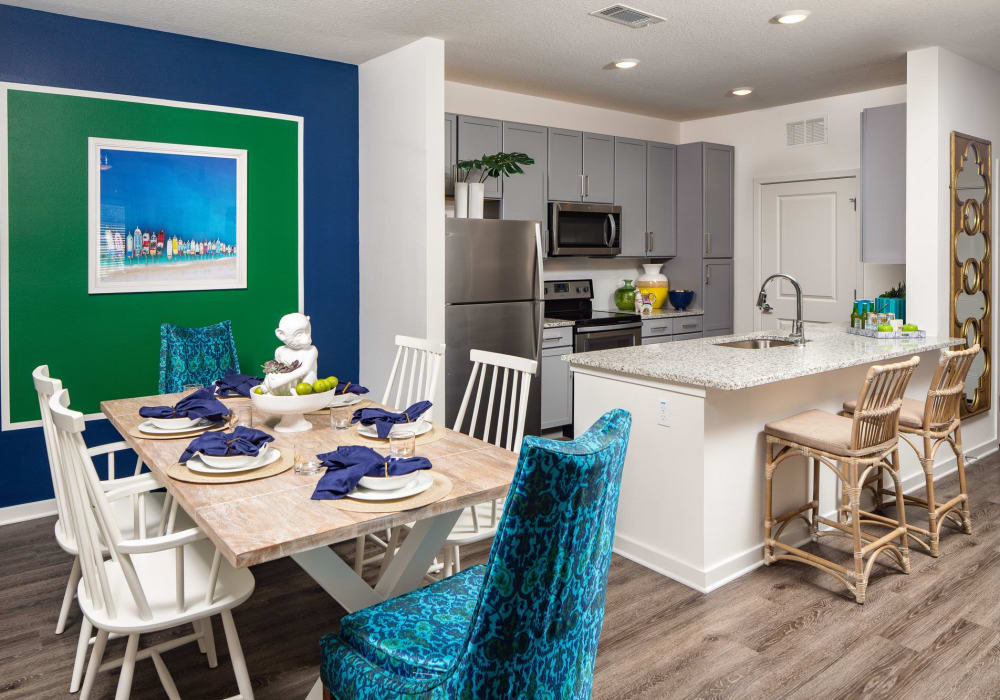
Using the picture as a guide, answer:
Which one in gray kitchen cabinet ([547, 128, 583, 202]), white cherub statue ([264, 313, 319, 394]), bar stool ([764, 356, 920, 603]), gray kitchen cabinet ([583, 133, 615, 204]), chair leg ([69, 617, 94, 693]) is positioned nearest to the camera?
chair leg ([69, 617, 94, 693])

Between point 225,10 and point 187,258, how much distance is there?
130cm

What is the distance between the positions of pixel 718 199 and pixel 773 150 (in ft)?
1.89

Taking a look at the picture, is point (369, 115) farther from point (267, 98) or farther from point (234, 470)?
point (234, 470)

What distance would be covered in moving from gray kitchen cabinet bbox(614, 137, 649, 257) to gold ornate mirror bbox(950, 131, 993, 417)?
2300 mm

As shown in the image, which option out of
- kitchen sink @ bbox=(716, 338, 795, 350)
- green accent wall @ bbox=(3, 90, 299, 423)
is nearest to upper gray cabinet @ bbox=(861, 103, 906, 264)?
kitchen sink @ bbox=(716, 338, 795, 350)

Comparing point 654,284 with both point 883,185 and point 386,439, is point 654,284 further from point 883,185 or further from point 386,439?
point 386,439

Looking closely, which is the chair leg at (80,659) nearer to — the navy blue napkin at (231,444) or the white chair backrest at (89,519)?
the white chair backrest at (89,519)

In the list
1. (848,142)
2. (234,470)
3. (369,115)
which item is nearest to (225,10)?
(369,115)

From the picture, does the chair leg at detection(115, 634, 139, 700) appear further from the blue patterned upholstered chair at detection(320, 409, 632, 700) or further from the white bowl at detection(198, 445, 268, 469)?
the blue patterned upholstered chair at detection(320, 409, 632, 700)

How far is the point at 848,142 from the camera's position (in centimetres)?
555

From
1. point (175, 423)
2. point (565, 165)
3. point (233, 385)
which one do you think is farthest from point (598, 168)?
point (175, 423)

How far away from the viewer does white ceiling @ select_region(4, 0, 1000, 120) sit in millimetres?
3484

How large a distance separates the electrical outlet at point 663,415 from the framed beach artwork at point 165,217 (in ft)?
8.40

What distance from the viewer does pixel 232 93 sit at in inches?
162
